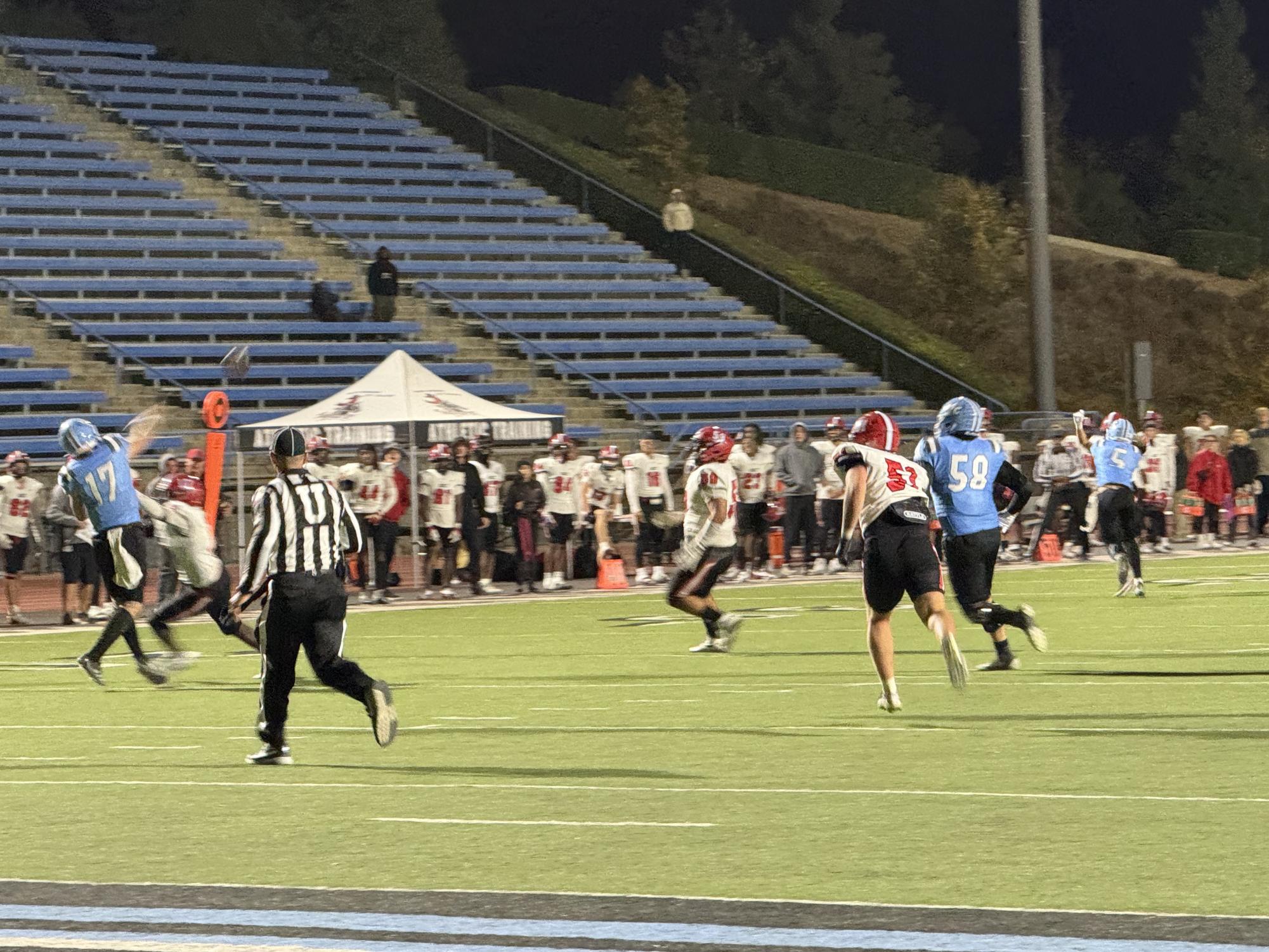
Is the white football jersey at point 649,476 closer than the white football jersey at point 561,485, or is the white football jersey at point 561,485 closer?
the white football jersey at point 561,485

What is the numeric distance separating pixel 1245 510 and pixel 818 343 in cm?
1037

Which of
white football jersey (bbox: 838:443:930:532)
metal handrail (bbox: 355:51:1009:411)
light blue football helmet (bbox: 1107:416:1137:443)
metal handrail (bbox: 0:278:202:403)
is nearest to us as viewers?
white football jersey (bbox: 838:443:930:532)

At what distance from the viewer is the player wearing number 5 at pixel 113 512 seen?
14.0m

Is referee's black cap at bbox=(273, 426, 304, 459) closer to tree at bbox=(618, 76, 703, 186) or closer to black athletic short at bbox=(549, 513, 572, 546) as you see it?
black athletic short at bbox=(549, 513, 572, 546)

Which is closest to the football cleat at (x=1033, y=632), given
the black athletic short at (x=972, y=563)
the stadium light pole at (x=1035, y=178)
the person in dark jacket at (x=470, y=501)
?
the black athletic short at (x=972, y=563)

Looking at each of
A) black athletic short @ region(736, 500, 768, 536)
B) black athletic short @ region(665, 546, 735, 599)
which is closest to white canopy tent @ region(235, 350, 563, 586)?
black athletic short @ region(736, 500, 768, 536)

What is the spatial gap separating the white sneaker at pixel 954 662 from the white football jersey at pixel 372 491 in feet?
38.1

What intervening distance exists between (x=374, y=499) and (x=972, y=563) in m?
10.4

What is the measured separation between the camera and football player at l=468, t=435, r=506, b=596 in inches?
915

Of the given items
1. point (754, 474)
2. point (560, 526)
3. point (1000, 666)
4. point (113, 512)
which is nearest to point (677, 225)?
point (754, 474)

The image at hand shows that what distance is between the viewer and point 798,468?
79.6ft

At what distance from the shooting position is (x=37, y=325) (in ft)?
98.2

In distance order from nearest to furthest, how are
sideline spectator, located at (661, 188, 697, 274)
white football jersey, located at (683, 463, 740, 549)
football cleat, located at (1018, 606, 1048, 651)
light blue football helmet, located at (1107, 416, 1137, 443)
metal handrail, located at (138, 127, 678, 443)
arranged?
1. football cleat, located at (1018, 606, 1048, 651)
2. white football jersey, located at (683, 463, 740, 549)
3. light blue football helmet, located at (1107, 416, 1137, 443)
4. metal handrail, located at (138, 127, 678, 443)
5. sideline spectator, located at (661, 188, 697, 274)

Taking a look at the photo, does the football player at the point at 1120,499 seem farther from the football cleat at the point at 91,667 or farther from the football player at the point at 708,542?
the football cleat at the point at 91,667
